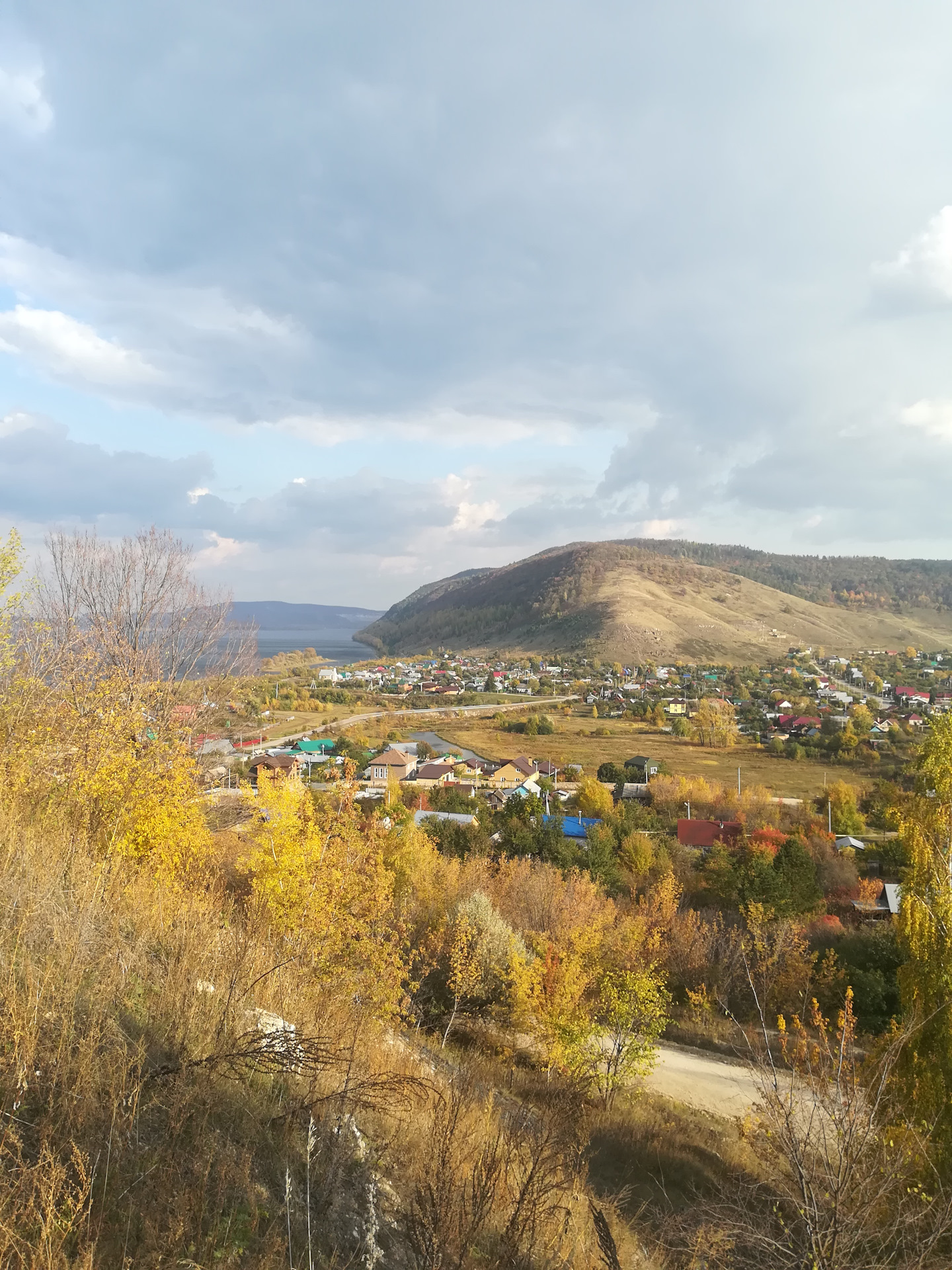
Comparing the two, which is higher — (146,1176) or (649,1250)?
(146,1176)

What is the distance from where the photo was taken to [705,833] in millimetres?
33438

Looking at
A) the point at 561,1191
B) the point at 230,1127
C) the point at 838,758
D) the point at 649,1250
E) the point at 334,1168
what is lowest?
the point at 838,758

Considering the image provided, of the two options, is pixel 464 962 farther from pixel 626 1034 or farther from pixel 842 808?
pixel 842 808

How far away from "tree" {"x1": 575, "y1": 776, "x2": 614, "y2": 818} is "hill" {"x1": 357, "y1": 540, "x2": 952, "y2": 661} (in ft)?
273

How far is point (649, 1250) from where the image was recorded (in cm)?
523

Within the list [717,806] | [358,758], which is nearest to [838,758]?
[717,806]

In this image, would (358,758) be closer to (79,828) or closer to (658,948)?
(658,948)

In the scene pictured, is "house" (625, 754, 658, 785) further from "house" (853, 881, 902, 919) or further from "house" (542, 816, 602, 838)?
"house" (853, 881, 902, 919)

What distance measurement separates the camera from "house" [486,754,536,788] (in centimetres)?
4238

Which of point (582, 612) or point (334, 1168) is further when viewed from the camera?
point (582, 612)

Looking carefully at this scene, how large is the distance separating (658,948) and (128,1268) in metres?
19.6

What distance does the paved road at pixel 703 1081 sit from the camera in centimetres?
1302

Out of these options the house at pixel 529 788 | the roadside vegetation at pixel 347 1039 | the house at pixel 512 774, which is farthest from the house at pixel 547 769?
the roadside vegetation at pixel 347 1039

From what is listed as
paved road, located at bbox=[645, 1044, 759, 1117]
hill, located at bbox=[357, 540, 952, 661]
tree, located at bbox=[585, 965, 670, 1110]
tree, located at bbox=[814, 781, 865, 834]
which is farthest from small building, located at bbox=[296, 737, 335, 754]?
hill, located at bbox=[357, 540, 952, 661]
